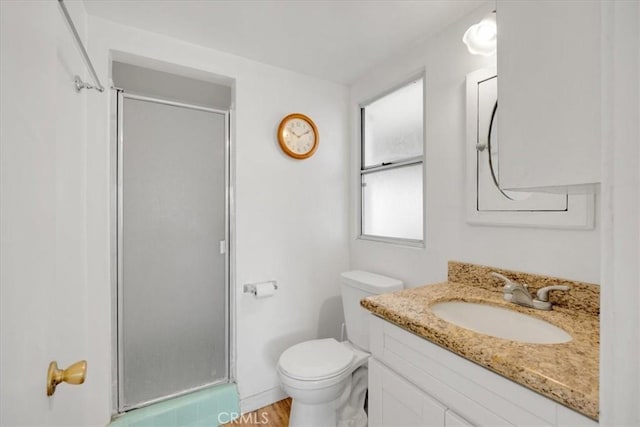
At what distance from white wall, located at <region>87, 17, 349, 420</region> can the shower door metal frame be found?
70 millimetres

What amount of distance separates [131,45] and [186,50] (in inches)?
11.3

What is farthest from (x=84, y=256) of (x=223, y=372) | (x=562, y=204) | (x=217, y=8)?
(x=562, y=204)

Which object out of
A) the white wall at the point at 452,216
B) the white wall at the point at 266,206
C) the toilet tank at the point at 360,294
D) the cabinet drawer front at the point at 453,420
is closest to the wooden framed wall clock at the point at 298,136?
the white wall at the point at 266,206

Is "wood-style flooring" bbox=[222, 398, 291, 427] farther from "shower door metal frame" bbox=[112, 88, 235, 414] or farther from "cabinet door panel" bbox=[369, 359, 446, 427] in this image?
"cabinet door panel" bbox=[369, 359, 446, 427]

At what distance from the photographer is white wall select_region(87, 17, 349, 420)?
155cm

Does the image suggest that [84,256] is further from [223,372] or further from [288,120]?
[288,120]

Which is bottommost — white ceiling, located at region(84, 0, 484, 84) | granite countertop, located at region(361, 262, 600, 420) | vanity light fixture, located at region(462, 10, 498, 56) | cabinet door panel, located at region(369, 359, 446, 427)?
cabinet door panel, located at region(369, 359, 446, 427)

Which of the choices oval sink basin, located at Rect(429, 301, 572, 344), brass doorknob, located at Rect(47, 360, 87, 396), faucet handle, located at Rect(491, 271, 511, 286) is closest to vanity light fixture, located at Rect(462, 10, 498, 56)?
faucet handle, located at Rect(491, 271, 511, 286)

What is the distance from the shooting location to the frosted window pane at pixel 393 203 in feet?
6.19

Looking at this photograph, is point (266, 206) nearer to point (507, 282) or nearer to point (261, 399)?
point (261, 399)

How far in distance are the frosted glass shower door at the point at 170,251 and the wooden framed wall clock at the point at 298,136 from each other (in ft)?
1.34

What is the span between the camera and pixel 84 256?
149cm

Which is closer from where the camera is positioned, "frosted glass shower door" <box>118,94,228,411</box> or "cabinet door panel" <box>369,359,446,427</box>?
"cabinet door panel" <box>369,359,446,427</box>

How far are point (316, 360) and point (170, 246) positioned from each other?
44.2 inches
